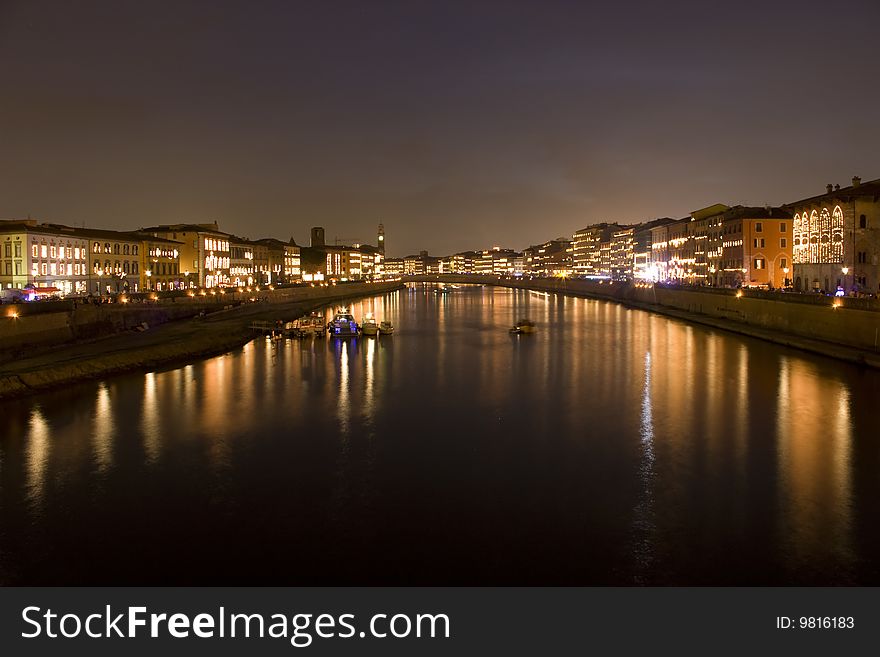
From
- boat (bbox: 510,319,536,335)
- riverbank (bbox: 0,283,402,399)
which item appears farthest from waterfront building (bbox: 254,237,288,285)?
boat (bbox: 510,319,536,335)

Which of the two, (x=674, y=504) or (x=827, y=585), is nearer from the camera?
(x=827, y=585)

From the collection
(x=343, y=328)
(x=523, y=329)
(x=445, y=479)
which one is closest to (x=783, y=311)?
(x=523, y=329)

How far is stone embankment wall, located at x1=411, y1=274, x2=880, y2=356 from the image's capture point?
1564 inches

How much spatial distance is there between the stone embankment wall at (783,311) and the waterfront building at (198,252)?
72355 millimetres

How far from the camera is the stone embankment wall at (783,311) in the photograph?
3972cm

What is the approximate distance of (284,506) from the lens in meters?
16.7

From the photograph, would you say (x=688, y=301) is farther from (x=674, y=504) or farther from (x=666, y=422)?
(x=674, y=504)

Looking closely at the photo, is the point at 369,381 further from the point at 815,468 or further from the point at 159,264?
the point at 159,264

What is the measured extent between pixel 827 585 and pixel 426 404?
19.9m

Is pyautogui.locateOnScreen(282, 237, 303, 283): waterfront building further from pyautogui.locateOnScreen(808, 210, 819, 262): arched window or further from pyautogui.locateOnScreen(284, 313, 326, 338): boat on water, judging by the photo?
pyautogui.locateOnScreen(808, 210, 819, 262): arched window

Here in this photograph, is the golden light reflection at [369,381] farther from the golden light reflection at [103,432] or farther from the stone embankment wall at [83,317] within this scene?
the stone embankment wall at [83,317]

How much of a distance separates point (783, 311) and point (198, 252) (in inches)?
3582
